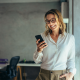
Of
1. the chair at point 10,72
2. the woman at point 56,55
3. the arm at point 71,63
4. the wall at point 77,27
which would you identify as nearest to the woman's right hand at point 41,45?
the woman at point 56,55

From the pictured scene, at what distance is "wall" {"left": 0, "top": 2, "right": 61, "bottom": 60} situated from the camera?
437 cm

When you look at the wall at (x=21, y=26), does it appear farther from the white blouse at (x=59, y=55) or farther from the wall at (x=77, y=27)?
the white blouse at (x=59, y=55)

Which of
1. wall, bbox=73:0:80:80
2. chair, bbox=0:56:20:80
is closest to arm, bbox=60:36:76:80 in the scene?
wall, bbox=73:0:80:80

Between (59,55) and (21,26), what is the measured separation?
11.9 ft

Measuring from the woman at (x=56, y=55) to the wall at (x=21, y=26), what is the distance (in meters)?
3.29

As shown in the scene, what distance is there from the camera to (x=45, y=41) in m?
1.08

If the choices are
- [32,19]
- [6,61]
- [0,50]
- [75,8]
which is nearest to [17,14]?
[32,19]

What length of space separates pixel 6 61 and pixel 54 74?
11.9 ft

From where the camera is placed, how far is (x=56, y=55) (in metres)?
1.02

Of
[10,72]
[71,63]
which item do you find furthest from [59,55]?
[10,72]

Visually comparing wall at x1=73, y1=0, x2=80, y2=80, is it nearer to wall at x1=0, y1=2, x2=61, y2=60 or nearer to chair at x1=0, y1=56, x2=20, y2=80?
chair at x1=0, y1=56, x2=20, y2=80

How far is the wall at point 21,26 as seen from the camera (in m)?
4.37

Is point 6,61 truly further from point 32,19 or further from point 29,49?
point 32,19

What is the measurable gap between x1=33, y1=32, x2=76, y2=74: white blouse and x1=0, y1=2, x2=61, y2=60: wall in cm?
331
